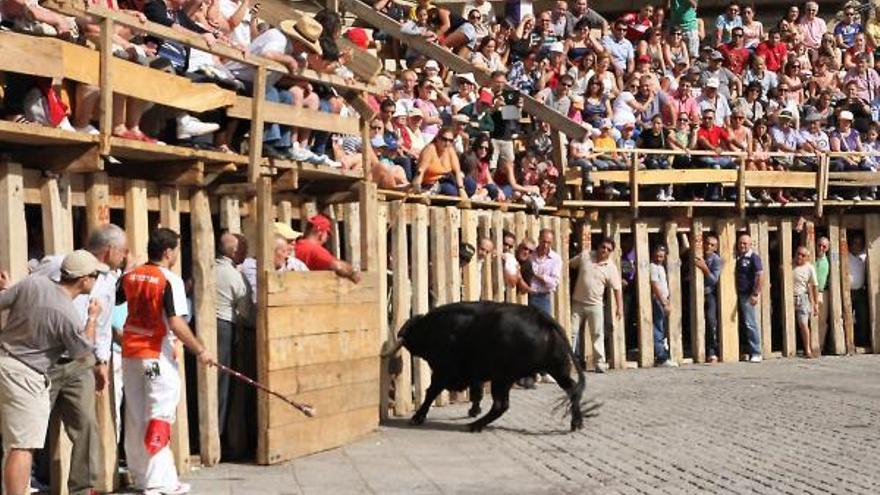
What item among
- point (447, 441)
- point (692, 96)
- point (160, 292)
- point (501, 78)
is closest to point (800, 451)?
point (447, 441)

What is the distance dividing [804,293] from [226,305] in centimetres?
1488

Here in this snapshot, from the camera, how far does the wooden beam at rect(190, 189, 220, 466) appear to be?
14.6m

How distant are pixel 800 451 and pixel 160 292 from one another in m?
5.77

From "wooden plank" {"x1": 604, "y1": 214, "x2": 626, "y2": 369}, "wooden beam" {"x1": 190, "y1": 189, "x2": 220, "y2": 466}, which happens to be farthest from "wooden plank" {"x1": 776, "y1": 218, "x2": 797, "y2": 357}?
"wooden beam" {"x1": 190, "y1": 189, "x2": 220, "y2": 466}

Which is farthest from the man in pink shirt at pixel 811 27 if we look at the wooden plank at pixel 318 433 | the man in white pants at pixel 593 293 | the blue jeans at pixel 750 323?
the wooden plank at pixel 318 433

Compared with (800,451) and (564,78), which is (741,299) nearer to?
(564,78)

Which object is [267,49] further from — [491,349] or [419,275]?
[419,275]

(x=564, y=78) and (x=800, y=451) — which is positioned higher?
(x=564, y=78)

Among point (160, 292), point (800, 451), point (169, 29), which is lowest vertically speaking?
point (800, 451)

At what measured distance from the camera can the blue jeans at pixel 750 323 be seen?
90.4 ft

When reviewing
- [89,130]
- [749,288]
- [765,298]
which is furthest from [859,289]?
[89,130]

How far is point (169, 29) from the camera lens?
45.1 ft

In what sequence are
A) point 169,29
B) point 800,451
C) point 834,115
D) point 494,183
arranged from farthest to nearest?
point 834,115 < point 494,183 < point 800,451 < point 169,29

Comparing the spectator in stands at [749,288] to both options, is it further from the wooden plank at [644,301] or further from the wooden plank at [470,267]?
the wooden plank at [470,267]
